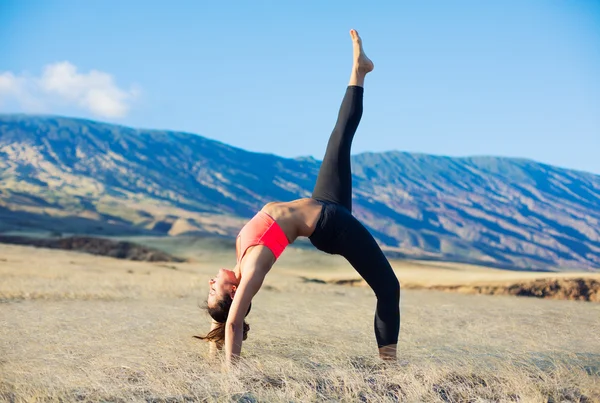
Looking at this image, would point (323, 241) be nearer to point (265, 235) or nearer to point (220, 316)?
point (265, 235)

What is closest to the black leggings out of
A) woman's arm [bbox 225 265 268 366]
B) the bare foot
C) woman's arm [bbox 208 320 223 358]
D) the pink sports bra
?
the bare foot

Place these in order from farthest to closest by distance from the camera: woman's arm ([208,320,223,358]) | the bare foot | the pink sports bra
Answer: the bare foot < woman's arm ([208,320,223,358]) < the pink sports bra

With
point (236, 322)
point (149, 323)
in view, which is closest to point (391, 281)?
point (236, 322)

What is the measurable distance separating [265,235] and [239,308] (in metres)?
0.62

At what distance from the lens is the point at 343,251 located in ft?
18.6

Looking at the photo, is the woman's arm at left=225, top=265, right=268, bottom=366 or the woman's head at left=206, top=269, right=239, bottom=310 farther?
the woman's head at left=206, top=269, right=239, bottom=310

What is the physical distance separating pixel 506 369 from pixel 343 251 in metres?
1.63

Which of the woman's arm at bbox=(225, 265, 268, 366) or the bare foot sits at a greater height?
the bare foot

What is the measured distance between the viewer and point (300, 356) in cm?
601

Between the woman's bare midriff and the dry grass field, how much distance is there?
1.08 metres

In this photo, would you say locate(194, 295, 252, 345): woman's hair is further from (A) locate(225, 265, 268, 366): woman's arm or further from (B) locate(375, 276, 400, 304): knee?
(B) locate(375, 276, 400, 304): knee

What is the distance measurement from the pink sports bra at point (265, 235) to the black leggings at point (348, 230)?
327mm

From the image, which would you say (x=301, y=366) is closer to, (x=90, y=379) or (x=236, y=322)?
(x=236, y=322)

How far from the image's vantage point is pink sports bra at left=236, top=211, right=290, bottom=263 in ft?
17.9
